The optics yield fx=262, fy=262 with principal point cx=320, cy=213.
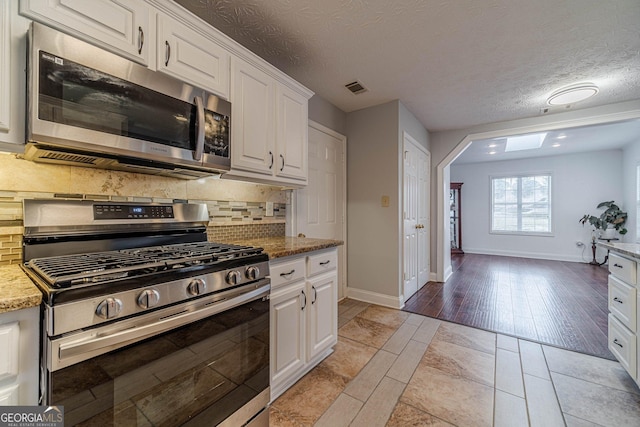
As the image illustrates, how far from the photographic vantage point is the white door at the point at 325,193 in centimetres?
276

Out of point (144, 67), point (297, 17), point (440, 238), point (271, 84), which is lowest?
point (440, 238)

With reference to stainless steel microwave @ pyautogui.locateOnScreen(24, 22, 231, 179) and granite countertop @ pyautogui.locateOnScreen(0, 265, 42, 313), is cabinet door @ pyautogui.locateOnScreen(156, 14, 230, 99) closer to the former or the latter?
stainless steel microwave @ pyautogui.locateOnScreen(24, 22, 231, 179)

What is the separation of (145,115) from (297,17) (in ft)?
3.91

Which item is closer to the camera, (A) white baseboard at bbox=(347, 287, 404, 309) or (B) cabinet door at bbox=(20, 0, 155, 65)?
(B) cabinet door at bbox=(20, 0, 155, 65)

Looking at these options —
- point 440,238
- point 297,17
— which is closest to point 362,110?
point 297,17

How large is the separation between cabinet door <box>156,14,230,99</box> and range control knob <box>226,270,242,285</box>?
1026 millimetres

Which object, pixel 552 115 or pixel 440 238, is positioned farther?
pixel 440 238

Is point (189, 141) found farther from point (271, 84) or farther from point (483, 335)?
point (483, 335)

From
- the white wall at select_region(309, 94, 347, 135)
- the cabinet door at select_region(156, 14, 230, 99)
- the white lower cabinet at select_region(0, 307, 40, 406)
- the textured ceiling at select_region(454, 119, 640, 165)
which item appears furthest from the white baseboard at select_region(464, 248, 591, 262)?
the white lower cabinet at select_region(0, 307, 40, 406)

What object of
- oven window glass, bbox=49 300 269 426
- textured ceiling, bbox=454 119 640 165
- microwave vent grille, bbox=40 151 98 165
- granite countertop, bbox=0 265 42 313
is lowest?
oven window glass, bbox=49 300 269 426

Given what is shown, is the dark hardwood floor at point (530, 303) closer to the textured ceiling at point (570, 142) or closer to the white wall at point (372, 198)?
the white wall at point (372, 198)

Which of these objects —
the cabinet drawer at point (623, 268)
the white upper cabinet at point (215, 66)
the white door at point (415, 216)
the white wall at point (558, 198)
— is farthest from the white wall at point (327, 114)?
the white wall at point (558, 198)

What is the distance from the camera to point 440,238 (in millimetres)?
4254

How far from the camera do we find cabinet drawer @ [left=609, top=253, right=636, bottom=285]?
1609 millimetres
